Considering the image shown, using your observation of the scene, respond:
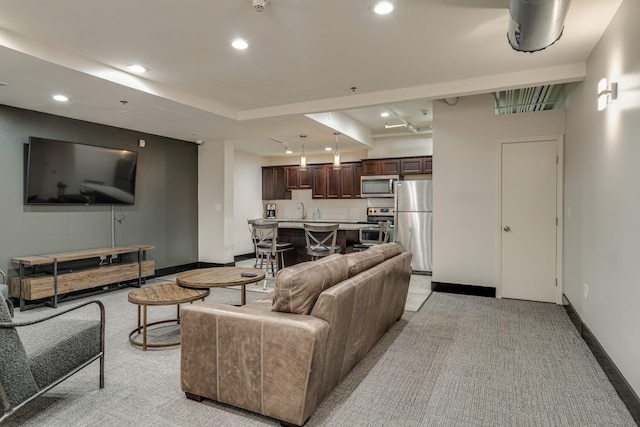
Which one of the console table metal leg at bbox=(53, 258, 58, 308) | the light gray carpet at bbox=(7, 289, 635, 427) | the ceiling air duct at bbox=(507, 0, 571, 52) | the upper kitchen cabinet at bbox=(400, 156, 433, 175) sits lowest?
the light gray carpet at bbox=(7, 289, 635, 427)

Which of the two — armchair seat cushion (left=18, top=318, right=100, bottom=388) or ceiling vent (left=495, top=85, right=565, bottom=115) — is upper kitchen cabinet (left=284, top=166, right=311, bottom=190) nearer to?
ceiling vent (left=495, top=85, right=565, bottom=115)

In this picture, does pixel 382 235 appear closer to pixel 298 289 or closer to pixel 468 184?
pixel 468 184

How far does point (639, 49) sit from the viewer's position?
212 cm

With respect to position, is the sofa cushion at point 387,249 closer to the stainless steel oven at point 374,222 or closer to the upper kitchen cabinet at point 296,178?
the stainless steel oven at point 374,222

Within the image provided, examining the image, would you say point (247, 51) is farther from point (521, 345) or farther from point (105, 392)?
point (521, 345)

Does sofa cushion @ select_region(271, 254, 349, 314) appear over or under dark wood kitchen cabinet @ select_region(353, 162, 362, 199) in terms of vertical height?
under

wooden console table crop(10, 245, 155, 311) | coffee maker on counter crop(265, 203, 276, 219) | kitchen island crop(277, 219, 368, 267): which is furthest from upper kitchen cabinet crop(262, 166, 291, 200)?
wooden console table crop(10, 245, 155, 311)

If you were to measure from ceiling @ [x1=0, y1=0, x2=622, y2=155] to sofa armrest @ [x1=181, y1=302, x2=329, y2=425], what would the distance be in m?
2.09

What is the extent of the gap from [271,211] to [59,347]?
7016mm

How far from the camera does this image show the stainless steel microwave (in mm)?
7258

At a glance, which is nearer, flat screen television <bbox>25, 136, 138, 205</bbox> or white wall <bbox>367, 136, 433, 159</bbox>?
flat screen television <bbox>25, 136, 138, 205</bbox>

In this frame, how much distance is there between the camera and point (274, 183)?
8.83 metres

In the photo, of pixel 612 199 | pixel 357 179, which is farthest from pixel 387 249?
pixel 357 179

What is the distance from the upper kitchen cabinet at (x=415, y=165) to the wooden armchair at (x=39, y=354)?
6.03 m
